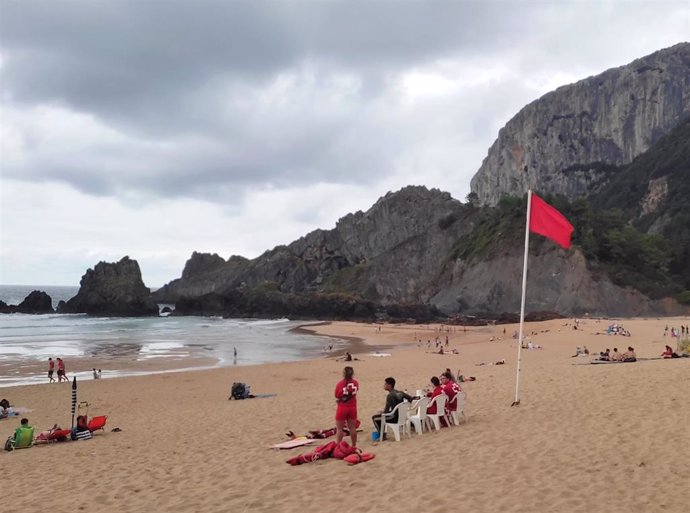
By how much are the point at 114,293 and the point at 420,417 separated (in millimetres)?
84943

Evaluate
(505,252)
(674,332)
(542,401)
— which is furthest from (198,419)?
(505,252)

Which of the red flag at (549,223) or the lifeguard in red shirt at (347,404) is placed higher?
the red flag at (549,223)

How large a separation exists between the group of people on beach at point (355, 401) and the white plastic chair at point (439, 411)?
0.18ft

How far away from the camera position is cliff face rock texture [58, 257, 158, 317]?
274ft

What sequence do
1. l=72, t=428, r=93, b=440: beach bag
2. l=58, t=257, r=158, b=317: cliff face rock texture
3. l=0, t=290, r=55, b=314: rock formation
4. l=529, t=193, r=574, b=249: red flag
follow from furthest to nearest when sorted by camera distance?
l=0, t=290, r=55, b=314: rock formation
l=58, t=257, r=158, b=317: cliff face rock texture
l=72, t=428, r=93, b=440: beach bag
l=529, t=193, r=574, b=249: red flag

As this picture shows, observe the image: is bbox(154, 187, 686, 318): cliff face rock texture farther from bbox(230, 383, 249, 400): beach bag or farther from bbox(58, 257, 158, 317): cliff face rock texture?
bbox(230, 383, 249, 400): beach bag

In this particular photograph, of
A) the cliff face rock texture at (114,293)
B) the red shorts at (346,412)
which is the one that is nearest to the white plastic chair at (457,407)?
the red shorts at (346,412)

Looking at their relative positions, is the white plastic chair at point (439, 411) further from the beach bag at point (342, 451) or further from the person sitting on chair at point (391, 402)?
the beach bag at point (342, 451)

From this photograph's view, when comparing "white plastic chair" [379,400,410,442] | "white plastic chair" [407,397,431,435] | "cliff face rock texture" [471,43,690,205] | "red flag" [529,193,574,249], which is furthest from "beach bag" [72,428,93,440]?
"cliff face rock texture" [471,43,690,205]

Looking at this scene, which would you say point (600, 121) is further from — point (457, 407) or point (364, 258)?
point (457, 407)

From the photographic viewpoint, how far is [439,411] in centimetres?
960

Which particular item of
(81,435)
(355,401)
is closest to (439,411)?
(355,401)

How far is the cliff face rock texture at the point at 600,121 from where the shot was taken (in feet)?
395

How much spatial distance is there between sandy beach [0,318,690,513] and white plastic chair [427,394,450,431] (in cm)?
30
